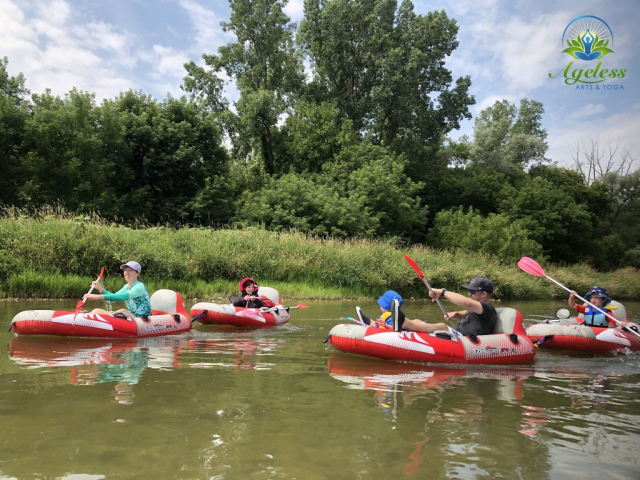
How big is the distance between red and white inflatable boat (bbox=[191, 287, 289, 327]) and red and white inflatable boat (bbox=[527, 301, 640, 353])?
4.47m

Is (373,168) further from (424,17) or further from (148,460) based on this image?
(148,460)

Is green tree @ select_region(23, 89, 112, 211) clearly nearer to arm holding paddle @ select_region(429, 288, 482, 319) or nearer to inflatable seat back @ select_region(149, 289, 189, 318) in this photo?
inflatable seat back @ select_region(149, 289, 189, 318)

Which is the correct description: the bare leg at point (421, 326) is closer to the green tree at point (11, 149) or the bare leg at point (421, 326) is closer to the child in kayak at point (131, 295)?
the child in kayak at point (131, 295)

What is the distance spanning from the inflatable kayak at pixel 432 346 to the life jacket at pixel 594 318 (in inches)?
101

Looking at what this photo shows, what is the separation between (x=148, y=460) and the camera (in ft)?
10.1

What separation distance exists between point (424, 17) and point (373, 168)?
40.3ft

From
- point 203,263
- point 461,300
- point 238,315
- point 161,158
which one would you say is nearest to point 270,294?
point 238,315

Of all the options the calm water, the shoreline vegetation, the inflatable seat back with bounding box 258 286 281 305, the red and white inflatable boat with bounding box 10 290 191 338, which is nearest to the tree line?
the shoreline vegetation

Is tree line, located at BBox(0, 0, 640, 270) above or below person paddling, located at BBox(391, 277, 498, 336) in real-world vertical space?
above

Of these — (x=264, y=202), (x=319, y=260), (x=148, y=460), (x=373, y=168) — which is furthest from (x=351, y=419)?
(x=373, y=168)

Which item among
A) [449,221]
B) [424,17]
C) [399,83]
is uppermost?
[424,17]

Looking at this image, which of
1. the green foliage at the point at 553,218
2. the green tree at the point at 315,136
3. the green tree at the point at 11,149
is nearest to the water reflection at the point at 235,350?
the green tree at the point at 11,149

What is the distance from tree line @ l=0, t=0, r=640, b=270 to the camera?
2194cm

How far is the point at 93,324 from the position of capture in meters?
7.18
